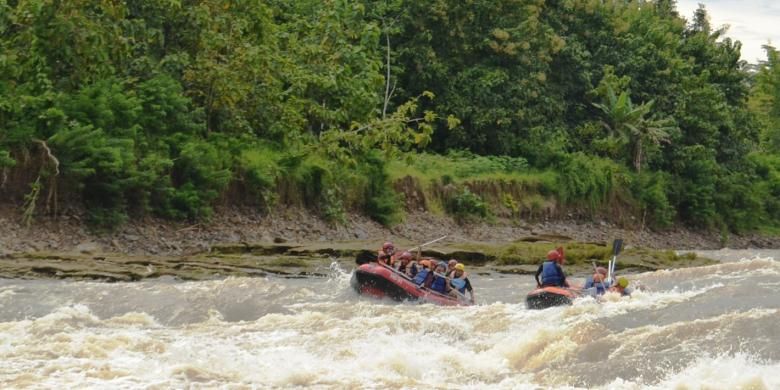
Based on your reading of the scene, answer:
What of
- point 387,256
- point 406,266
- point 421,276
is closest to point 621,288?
point 421,276

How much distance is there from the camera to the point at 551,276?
21266 millimetres

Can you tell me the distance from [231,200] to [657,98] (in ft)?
72.4

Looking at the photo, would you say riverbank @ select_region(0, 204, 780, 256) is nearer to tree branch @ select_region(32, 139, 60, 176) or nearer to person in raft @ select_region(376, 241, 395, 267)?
tree branch @ select_region(32, 139, 60, 176)

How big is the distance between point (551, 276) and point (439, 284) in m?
2.03

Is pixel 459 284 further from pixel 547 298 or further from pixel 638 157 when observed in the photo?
pixel 638 157

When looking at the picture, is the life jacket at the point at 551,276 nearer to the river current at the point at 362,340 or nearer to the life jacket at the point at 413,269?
the river current at the point at 362,340

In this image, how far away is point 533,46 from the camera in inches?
1703

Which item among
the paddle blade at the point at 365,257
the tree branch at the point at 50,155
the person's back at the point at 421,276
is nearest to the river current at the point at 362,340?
the person's back at the point at 421,276

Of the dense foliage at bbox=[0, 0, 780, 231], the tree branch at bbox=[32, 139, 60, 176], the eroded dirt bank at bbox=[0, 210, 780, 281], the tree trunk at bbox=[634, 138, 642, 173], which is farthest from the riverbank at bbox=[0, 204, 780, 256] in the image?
the tree trunk at bbox=[634, 138, 642, 173]

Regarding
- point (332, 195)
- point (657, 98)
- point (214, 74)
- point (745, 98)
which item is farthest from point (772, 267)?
point (745, 98)

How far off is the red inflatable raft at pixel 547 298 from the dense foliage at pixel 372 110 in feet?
38.4

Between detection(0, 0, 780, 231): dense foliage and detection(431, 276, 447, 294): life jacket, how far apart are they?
924 cm

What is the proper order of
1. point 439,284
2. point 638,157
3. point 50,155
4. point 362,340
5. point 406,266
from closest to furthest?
point 362,340
point 439,284
point 406,266
point 50,155
point 638,157

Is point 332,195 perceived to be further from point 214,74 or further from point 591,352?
point 591,352
